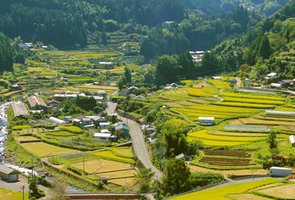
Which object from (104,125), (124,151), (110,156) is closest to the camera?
(110,156)

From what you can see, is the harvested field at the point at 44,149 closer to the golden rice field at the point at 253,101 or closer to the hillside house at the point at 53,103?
the hillside house at the point at 53,103

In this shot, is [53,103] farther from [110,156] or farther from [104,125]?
[110,156]

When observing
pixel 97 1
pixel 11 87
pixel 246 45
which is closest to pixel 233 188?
pixel 11 87

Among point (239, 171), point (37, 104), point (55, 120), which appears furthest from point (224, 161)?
point (37, 104)

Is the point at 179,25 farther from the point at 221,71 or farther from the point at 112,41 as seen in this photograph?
the point at 221,71

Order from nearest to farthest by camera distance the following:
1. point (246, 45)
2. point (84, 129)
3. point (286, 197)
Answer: point (286, 197), point (84, 129), point (246, 45)

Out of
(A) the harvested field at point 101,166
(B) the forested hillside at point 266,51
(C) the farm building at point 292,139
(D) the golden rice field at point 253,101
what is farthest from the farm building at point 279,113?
(A) the harvested field at point 101,166
